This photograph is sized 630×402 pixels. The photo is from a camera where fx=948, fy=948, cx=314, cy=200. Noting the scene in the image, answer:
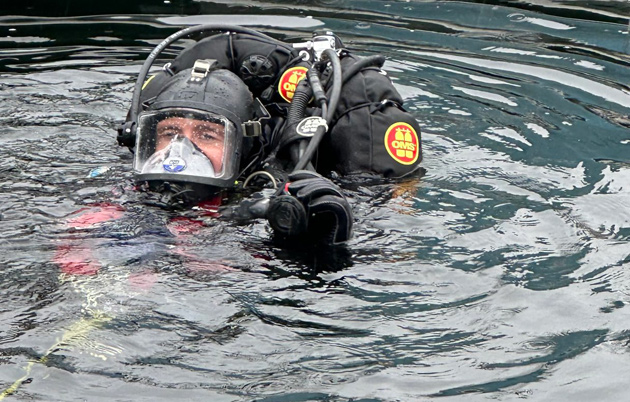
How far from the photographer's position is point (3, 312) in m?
3.10

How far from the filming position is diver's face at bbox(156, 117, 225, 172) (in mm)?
4023

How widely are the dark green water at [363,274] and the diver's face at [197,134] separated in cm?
32

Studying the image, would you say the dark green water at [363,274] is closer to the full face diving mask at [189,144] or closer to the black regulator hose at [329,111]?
the full face diving mask at [189,144]

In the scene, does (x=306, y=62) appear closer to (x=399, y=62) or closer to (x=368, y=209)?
(x=368, y=209)

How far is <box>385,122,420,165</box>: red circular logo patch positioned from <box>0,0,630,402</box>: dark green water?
0.51 ft

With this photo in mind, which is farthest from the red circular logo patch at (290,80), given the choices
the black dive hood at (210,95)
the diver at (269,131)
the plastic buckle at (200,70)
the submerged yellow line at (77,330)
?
the submerged yellow line at (77,330)

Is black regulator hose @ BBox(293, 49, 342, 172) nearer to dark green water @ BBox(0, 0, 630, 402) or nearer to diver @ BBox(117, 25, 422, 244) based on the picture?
diver @ BBox(117, 25, 422, 244)

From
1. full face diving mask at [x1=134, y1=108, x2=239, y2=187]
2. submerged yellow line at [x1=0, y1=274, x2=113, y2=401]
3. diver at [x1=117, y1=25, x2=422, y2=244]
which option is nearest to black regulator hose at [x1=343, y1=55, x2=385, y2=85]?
diver at [x1=117, y1=25, x2=422, y2=244]

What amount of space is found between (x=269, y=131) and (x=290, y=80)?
1.06 feet

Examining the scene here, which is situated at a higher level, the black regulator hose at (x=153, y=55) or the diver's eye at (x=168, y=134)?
the black regulator hose at (x=153, y=55)

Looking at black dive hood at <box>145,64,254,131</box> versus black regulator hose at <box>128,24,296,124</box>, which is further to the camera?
black regulator hose at <box>128,24,296,124</box>

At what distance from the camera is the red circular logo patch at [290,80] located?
15.6 ft

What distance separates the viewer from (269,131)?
4.60 metres

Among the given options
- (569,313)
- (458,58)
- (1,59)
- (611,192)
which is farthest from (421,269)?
(1,59)
